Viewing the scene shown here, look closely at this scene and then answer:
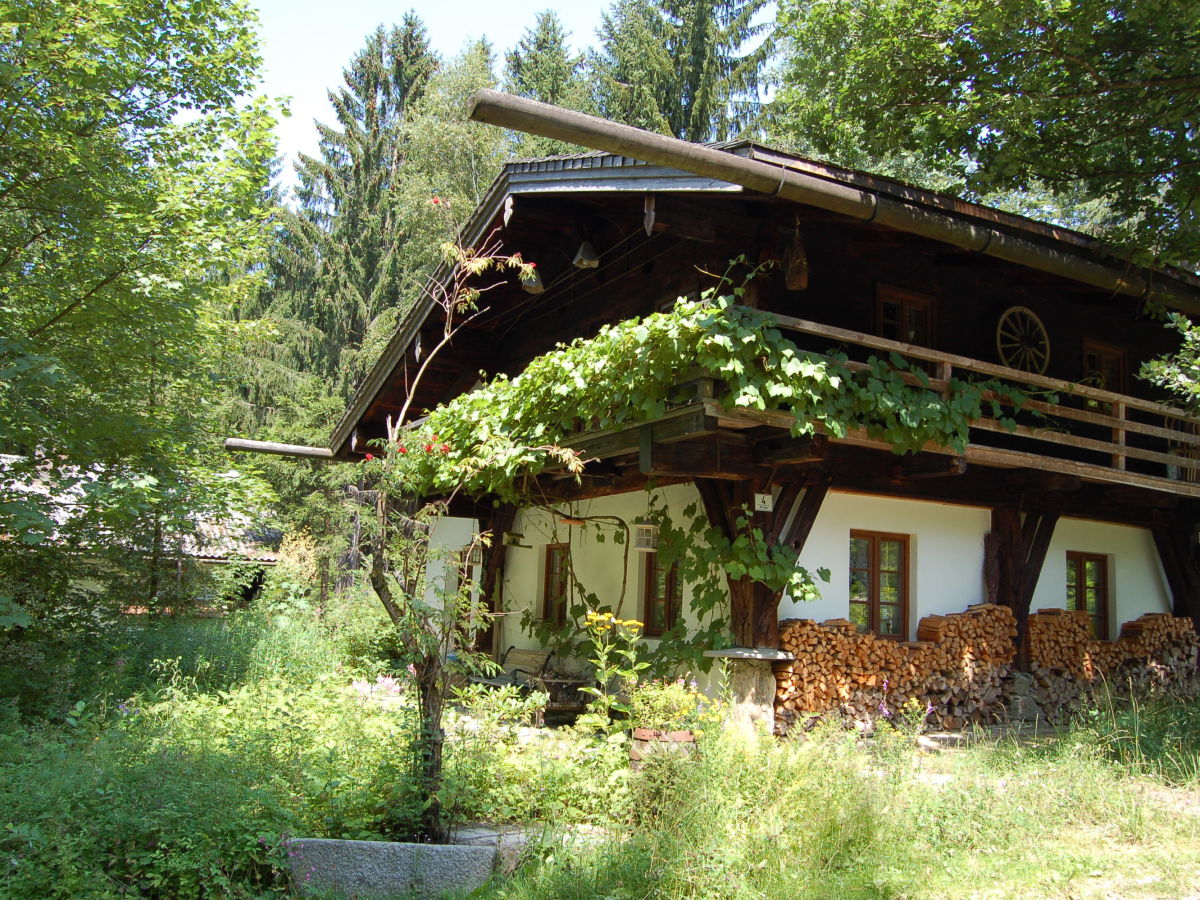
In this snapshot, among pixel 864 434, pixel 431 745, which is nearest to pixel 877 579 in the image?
pixel 864 434

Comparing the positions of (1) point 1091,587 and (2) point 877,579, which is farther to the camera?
(1) point 1091,587

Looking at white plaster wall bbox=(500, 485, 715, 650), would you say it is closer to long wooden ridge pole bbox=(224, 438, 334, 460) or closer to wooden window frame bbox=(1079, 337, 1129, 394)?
long wooden ridge pole bbox=(224, 438, 334, 460)

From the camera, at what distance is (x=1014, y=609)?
10.2 metres

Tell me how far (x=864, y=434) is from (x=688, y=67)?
22776mm

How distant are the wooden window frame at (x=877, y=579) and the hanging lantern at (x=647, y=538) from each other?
76.5 inches

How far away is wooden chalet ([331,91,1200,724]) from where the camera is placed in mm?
8047

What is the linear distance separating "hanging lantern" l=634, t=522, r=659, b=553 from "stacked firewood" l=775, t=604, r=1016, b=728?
1.63 metres

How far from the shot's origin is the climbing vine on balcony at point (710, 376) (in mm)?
6934

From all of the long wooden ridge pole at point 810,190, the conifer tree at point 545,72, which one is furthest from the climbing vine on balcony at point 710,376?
the conifer tree at point 545,72

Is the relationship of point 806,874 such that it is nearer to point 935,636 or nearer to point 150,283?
point 935,636

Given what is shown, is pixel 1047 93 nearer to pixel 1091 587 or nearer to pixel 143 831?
pixel 1091 587

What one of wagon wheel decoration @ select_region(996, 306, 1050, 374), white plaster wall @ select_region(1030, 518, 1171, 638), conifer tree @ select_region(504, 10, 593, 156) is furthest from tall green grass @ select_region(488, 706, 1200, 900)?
conifer tree @ select_region(504, 10, 593, 156)

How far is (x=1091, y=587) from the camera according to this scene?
1161 cm

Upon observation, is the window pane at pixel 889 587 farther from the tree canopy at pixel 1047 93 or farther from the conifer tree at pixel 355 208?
the conifer tree at pixel 355 208
